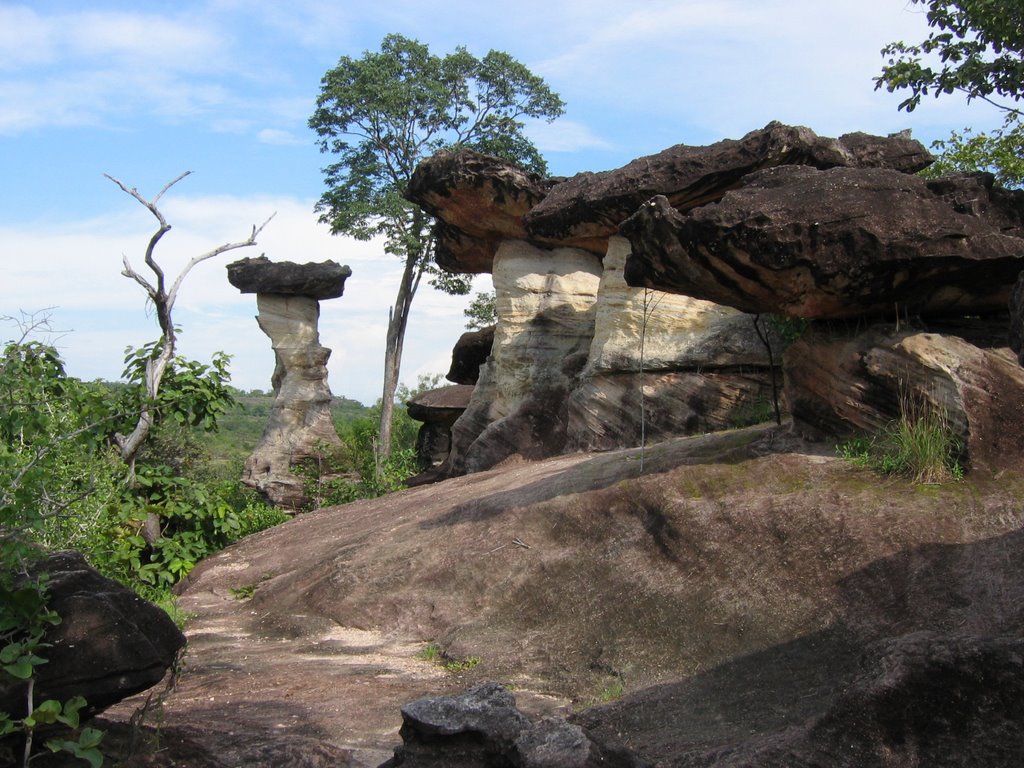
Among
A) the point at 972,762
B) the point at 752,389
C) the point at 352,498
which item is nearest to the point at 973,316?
the point at 752,389

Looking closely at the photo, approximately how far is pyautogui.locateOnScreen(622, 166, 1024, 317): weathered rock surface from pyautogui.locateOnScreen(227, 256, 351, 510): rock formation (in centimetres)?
1369

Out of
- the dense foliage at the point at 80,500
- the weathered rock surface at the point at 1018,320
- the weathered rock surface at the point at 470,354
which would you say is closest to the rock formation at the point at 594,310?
the weathered rock surface at the point at 470,354

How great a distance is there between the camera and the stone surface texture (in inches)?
883

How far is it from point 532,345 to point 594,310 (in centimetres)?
118

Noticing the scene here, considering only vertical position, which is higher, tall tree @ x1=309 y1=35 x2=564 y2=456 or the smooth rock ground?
tall tree @ x1=309 y1=35 x2=564 y2=456

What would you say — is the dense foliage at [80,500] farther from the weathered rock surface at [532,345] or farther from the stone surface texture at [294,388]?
the weathered rock surface at [532,345]

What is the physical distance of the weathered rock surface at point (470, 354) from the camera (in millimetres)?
23188

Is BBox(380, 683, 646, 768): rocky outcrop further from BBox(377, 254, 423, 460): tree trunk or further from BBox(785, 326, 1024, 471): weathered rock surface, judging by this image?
BBox(377, 254, 423, 460): tree trunk

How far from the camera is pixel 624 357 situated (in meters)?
15.0

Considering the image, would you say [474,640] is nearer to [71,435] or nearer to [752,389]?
[71,435]

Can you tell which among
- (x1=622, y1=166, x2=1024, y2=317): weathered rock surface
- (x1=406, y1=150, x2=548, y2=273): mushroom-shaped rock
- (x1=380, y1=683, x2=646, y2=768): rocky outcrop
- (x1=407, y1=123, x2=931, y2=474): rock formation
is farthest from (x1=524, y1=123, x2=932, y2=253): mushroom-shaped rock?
(x1=380, y1=683, x2=646, y2=768): rocky outcrop

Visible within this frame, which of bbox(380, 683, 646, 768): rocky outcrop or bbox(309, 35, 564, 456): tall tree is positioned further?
bbox(309, 35, 564, 456): tall tree

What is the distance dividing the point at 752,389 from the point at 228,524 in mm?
7319

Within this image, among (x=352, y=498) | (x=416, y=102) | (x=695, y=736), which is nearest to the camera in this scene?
(x=695, y=736)
